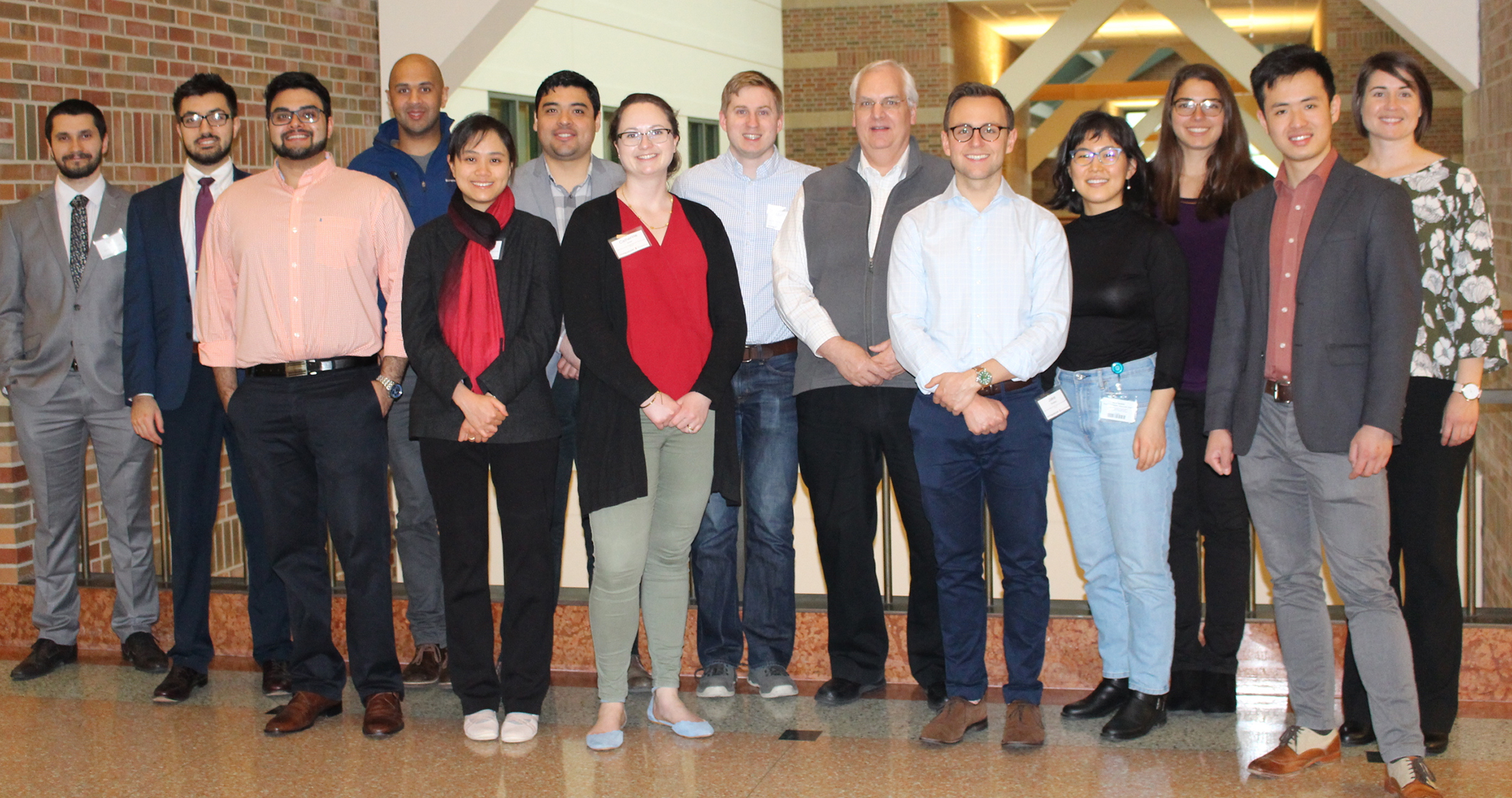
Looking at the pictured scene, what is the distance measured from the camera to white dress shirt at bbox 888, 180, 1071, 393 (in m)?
3.20

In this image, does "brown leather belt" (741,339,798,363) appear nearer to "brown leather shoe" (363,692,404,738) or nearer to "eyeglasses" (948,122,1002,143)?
"eyeglasses" (948,122,1002,143)

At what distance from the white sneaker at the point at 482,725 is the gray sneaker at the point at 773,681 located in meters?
0.81

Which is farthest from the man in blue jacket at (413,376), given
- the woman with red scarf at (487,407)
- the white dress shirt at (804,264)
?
the white dress shirt at (804,264)

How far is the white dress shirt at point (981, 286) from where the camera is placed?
3203 millimetres

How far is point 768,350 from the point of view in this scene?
12.1 ft

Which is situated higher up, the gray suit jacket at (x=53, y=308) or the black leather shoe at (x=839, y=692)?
the gray suit jacket at (x=53, y=308)

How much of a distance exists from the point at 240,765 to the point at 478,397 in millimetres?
1188

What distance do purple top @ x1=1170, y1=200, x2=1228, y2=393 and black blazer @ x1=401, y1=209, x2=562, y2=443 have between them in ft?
5.73

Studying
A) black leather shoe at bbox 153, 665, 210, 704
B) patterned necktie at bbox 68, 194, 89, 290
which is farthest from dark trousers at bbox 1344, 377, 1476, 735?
patterned necktie at bbox 68, 194, 89, 290

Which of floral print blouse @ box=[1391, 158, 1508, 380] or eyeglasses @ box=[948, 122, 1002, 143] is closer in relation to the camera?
floral print blouse @ box=[1391, 158, 1508, 380]

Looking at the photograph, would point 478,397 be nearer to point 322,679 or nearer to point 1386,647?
point 322,679

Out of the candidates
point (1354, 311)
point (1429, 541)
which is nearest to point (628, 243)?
point (1354, 311)

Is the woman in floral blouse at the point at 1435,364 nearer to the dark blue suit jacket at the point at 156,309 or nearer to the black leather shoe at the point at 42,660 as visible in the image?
the dark blue suit jacket at the point at 156,309

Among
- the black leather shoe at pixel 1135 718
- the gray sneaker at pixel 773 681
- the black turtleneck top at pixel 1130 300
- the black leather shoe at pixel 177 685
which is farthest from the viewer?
the black leather shoe at pixel 177 685
